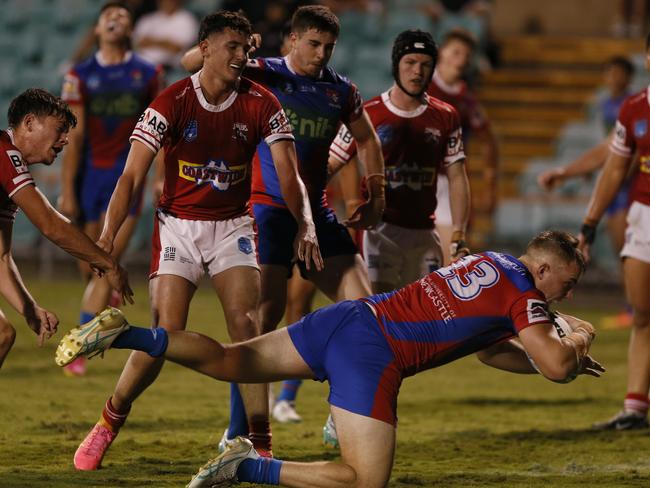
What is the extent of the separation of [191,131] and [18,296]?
4.09 feet

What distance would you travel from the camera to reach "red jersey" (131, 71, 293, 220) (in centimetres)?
675

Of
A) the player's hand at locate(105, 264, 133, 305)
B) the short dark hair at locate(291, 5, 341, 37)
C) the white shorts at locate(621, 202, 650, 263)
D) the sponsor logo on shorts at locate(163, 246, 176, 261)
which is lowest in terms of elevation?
the player's hand at locate(105, 264, 133, 305)

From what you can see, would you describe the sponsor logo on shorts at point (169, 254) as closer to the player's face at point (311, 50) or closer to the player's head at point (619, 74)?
the player's face at point (311, 50)

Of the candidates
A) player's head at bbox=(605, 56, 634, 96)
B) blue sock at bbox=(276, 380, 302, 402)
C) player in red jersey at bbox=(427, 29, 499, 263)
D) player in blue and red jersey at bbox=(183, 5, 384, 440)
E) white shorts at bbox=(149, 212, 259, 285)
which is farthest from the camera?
player's head at bbox=(605, 56, 634, 96)

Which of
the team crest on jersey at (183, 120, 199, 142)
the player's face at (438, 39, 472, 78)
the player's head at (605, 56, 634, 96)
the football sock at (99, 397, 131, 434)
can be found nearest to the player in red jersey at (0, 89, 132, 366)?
the team crest on jersey at (183, 120, 199, 142)

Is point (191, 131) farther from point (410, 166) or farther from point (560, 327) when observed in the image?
point (560, 327)

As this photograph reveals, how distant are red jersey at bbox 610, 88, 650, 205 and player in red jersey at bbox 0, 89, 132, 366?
397 centimetres

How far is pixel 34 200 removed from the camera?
622 cm

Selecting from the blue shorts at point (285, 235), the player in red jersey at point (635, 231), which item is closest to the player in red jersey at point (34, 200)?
the blue shorts at point (285, 235)

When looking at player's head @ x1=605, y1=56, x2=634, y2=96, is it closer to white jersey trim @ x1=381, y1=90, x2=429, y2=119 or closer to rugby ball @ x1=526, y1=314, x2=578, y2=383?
white jersey trim @ x1=381, y1=90, x2=429, y2=119

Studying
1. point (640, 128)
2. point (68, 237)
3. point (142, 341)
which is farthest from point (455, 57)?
point (142, 341)

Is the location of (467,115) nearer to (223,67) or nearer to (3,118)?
(223,67)

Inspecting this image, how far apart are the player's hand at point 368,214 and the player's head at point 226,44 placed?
149 centimetres

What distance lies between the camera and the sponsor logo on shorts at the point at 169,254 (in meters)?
6.79
